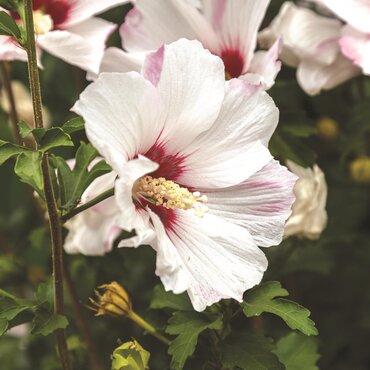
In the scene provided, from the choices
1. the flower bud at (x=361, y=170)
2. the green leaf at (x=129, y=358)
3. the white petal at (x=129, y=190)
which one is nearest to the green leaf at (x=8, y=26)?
the white petal at (x=129, y=190)

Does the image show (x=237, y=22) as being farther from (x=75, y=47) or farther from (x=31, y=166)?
(x=31, y=166)

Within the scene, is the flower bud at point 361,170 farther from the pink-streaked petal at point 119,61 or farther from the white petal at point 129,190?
the white petal at point 129,190

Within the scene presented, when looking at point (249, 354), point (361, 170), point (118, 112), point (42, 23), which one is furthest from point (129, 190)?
point (361, 170)

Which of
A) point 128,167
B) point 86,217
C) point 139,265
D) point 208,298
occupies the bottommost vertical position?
point 139,265

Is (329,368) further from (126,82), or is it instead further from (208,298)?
(126,82)

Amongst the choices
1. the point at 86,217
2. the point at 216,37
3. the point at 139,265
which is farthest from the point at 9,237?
the point at 216,37

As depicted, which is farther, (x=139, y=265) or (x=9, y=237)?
(x=9, y=237)

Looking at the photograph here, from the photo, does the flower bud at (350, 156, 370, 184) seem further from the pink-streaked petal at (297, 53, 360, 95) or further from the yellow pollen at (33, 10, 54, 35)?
the yellow pollen at (33, 10, 54, 35)
